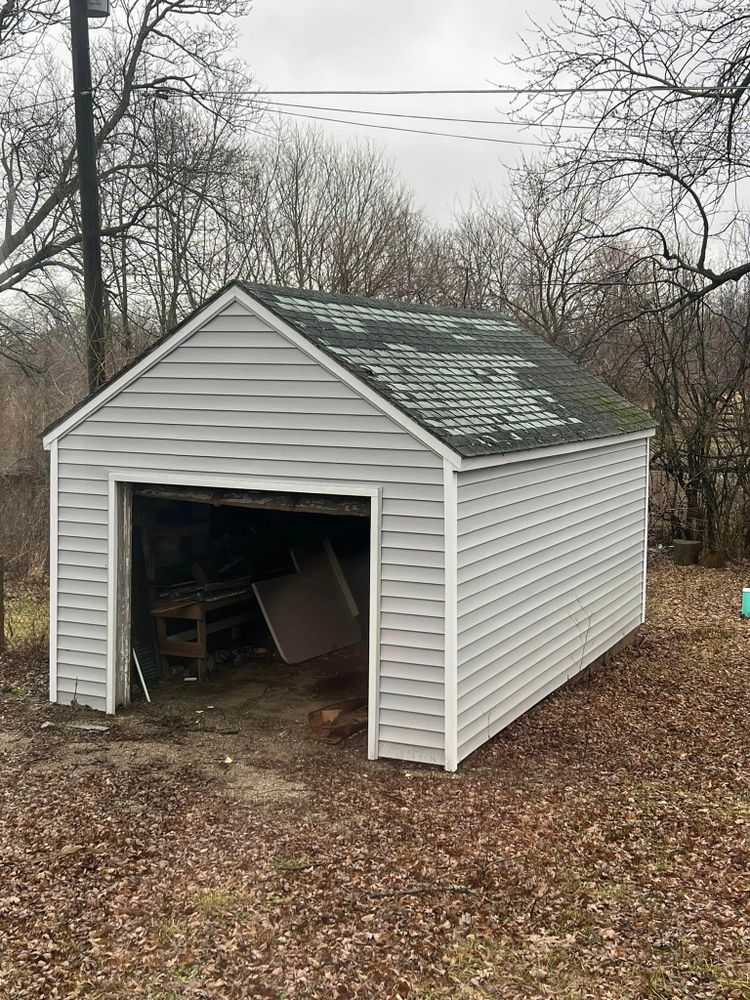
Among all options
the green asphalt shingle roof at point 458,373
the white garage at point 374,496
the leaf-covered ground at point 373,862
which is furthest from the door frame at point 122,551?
the green asphalt shingle roof at point 458,373

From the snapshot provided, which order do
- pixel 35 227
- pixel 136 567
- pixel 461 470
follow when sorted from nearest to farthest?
pixel 461 470 < pixel 136 567 < pixel 35 227

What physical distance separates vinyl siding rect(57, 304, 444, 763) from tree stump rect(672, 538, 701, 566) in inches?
412

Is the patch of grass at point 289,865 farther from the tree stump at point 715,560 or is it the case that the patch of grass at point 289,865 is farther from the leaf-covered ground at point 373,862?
the tree stump at point 715,560

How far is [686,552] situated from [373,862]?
11.9 metres

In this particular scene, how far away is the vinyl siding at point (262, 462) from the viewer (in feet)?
23.1

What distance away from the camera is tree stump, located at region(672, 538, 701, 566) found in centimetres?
1625

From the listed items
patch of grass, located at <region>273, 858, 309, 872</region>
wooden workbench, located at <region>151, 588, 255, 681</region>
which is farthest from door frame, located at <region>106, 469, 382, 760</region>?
patch of grass, located at <region>273, 858, 309, 872</region>

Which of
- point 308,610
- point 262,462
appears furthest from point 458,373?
point 308,610

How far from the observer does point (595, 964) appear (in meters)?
4.64

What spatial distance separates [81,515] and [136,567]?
0.91 m

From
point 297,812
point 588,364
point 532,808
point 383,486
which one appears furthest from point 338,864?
point 588,364

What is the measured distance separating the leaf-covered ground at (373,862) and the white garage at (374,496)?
25.8 inches

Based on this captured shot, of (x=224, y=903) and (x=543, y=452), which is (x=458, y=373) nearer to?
(x=543, y=452)

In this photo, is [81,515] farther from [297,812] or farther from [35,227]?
[35,227]
